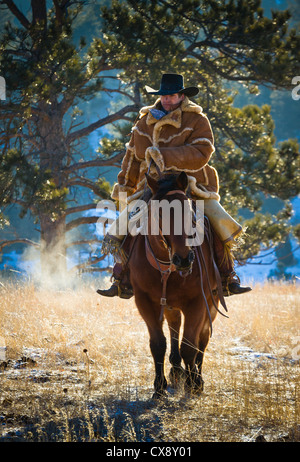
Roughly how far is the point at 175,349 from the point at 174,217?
2.00 m

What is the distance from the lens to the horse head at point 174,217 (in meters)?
4.26

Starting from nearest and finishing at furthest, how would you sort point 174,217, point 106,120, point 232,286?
point 174,217
point 232,286
point 106,120

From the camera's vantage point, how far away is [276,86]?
1324 cm

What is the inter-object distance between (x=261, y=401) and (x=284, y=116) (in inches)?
2040

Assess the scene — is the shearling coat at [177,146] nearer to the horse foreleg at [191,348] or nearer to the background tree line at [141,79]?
the horse foreleg at [191,348]

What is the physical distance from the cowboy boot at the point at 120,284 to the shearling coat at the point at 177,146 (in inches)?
35.0

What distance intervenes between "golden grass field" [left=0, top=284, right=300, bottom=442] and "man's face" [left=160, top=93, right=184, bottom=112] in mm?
2901

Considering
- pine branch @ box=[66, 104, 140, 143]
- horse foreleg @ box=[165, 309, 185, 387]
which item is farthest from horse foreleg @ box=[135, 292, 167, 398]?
pine branch @ box=[66, 104, 140, 143]

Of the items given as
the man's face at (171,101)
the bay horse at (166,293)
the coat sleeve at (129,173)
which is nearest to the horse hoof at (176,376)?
the bay horse at (166,293)

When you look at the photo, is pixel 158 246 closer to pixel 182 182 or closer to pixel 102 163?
pixel 182 182

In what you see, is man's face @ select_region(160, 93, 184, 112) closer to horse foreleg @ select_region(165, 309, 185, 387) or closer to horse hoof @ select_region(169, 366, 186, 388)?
horse foreleg @ select_region(165, 309, 185, 387)

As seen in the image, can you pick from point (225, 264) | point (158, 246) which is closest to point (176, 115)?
point (158, 246)

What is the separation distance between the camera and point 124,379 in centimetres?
554
